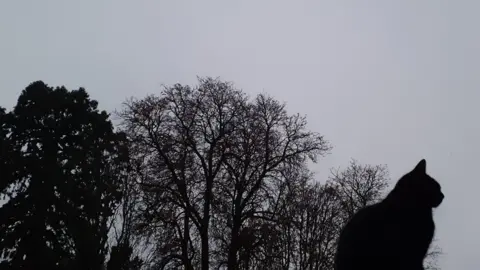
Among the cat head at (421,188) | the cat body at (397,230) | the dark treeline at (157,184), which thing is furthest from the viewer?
the dark treeline at (157,184)

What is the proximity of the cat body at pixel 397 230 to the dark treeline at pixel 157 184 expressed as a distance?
27.2 m

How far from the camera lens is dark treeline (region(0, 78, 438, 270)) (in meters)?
33.7

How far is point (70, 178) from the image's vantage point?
36.6 metres

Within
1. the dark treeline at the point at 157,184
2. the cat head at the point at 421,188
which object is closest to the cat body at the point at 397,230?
the cat head at the point at 421,188

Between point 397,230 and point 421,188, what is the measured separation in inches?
21.4

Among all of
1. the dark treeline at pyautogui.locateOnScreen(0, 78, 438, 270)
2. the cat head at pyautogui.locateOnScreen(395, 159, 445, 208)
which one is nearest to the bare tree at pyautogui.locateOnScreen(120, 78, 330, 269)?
the dark treeline at pyautogui.locateOnScreen(0, 78, 438, 270)

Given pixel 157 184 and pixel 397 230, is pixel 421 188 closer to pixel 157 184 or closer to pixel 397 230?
pixel 397 230

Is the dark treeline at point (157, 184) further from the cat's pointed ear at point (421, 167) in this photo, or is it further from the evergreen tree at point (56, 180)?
the cat's pointed ear at point (421, 167)

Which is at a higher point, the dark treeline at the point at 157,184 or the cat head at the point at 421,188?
the dark treeline at the point at 157,184

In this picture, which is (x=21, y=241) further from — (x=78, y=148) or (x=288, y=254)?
(x=288, y=254)

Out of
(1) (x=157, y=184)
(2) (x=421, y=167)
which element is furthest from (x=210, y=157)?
(2) (x=421, y=167)

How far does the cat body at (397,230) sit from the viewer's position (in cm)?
558

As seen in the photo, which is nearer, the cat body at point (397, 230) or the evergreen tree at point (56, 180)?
the cat body at point (397, 230)

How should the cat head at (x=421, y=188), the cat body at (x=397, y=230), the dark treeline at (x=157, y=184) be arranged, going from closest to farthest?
the cat body at (x=397, y=230)
the cat head at (x=421, y=188)
the dark treeline at (x=157, y=184)
